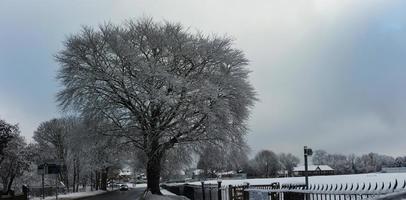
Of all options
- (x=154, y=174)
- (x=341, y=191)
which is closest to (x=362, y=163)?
(x=154, y=174)

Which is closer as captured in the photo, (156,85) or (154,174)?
(156,85)

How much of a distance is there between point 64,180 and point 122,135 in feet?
195

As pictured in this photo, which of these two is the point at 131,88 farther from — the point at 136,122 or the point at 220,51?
the point at 220,51

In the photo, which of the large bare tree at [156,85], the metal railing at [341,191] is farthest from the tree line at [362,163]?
the metal railing at [341,191]

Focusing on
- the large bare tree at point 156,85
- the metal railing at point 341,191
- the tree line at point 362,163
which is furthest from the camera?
the tree line at point 362,163

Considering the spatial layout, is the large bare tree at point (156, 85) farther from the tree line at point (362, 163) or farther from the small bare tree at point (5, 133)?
the tree line at point (362, 163)

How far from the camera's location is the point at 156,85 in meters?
43.1

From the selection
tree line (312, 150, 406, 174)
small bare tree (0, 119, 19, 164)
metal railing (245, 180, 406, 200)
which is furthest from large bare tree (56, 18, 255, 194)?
tree line (312, 150, 406, 174)

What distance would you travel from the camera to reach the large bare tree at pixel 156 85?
140ft

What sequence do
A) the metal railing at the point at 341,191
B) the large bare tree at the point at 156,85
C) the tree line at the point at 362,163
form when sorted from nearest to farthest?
the metal railing at the point at 341,191 < the large bare tree at the point at 156,85 < the tree line at the point at 362,163

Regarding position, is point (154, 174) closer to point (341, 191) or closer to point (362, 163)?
point (341, 191)

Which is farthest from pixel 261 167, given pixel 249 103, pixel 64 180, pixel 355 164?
A: pixel 249 103

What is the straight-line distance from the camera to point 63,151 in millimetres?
89188

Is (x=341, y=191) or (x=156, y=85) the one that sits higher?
(x=156, y=85)
